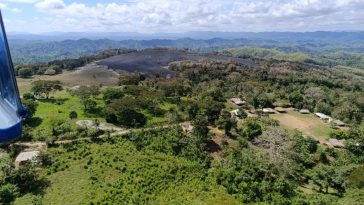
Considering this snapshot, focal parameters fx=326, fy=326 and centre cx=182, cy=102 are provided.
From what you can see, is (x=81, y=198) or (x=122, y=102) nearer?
(x=81, y=198)

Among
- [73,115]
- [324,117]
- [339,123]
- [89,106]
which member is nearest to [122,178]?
[73,115]

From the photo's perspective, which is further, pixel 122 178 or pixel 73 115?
pixel 73 115

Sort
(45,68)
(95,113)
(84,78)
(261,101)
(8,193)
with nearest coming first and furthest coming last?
(8,193), (95,113), (261,101), (84,78), (45,68)

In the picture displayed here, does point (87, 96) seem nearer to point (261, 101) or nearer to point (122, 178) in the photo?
point (122, 178)

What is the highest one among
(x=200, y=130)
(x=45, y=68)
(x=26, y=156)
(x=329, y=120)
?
(x=26, y=156)

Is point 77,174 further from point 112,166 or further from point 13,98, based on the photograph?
point 13,98

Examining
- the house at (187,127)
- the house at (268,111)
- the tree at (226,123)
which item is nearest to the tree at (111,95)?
the house at (187,127)

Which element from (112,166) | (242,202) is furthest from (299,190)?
(112,166)

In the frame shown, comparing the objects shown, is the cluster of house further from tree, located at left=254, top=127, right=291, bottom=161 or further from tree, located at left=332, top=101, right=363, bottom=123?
tree, located at left=254, top=127, right=291, bottom=161
